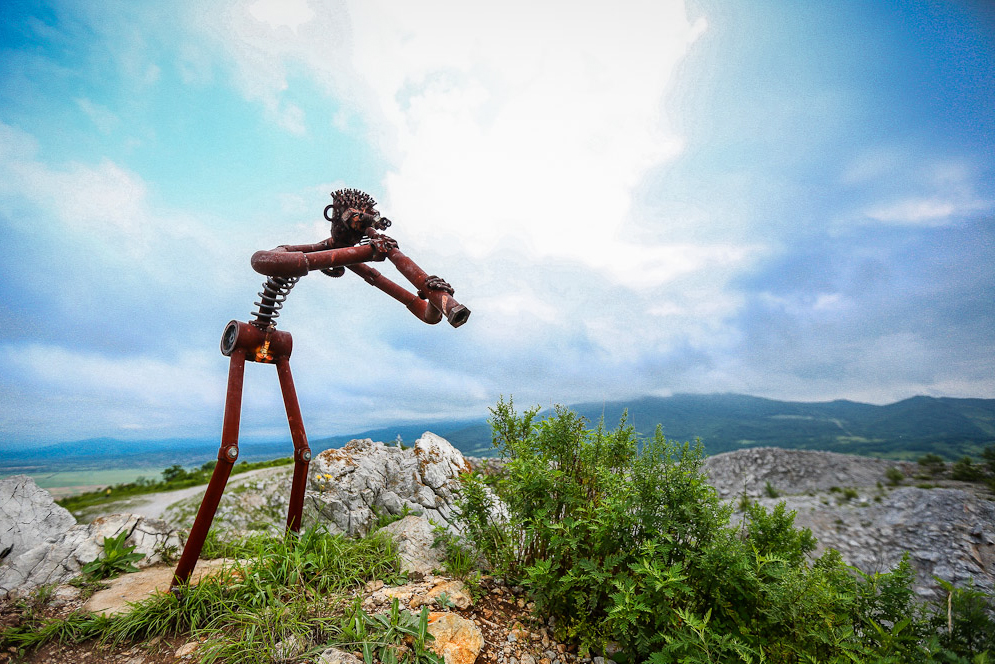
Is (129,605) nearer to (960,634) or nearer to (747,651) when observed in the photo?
(747,651)

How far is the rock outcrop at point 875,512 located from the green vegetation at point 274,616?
4.42 m

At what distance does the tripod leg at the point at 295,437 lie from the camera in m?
5.32

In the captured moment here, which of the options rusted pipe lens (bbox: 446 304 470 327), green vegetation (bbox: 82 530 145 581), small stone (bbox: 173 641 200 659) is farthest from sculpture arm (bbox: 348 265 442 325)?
green vegetation (bbox: 82 530 145 581)

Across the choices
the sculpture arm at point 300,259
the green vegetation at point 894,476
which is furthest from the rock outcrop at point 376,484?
the green vegetation at point 894,476

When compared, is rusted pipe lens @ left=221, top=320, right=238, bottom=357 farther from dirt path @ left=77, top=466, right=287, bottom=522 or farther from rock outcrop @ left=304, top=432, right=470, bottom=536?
dirt path @ left=77, top=466, right=287, bottom=522

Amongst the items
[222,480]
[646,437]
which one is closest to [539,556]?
[646,437]

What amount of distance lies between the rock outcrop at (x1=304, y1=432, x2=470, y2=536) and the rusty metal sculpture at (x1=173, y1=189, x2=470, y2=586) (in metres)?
1.24

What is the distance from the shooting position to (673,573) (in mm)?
3021

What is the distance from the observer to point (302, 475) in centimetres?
538

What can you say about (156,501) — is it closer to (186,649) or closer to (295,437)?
(295,437)

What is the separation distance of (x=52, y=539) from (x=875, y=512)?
53.9ft

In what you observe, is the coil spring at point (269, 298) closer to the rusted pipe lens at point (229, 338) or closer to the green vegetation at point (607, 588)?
the rusted pipe lens at point (229, 338)

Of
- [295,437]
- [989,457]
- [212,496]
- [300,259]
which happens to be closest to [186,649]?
[212,496]

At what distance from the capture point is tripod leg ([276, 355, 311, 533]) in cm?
532
